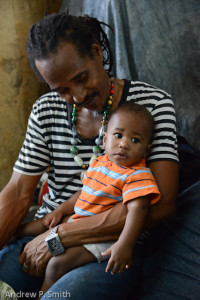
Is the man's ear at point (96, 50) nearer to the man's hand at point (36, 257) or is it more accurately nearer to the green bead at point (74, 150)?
the green bead at point (74, 150)

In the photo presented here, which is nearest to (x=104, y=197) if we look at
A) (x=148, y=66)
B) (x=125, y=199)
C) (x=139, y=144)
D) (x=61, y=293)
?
(x=125, y=199)

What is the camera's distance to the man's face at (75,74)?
120 centimetres

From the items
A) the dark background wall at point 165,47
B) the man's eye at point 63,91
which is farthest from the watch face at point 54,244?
the dark background wall at point 165,47

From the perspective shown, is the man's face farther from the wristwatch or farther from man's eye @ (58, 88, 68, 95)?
the wristwatch

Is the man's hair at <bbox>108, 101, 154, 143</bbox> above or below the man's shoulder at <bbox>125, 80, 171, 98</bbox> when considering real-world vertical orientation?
below

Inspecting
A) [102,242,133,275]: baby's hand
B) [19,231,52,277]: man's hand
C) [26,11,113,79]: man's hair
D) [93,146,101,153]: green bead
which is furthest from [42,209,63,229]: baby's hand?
[26,11,113,79]: man's hair

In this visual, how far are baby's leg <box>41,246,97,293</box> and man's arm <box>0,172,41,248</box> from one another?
1.07ft

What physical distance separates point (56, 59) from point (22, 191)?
2.05ft

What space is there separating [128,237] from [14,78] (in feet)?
4.95

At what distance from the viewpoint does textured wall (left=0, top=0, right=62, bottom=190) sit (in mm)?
2090

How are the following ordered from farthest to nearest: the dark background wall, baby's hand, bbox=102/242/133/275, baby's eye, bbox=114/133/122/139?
1. the dark background wall
2. baby's eye, bbox=114/133/122/139
3. baby's hand, bbox=102/242/133/275

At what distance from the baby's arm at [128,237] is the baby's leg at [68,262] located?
14 cm

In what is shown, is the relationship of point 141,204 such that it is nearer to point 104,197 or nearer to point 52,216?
point 104,197

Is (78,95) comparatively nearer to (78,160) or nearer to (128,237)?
(78,160)
